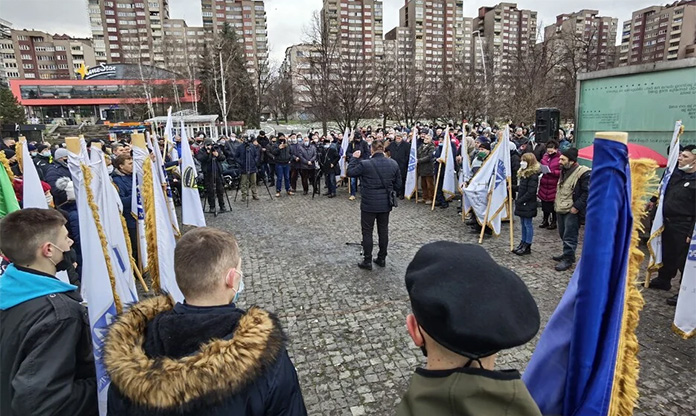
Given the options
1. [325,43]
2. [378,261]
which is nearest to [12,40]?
[325,43]

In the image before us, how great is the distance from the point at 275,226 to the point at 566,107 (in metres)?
29.1

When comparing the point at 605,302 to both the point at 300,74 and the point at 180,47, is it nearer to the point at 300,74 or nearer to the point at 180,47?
the point at 300,74

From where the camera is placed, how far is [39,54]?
99000mm

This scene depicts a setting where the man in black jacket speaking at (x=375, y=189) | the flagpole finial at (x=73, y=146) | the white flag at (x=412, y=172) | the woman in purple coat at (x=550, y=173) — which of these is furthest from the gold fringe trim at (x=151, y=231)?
the white flag at (x=412, y=172)

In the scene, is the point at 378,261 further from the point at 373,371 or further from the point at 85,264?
the point at 85,264

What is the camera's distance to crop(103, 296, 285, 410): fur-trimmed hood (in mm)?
1354

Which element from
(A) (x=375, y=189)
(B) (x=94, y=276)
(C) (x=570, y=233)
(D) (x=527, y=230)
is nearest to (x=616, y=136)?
(B) (x=94, y=276)

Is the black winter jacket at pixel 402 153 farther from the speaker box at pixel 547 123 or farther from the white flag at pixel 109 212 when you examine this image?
the white flag at pixel 109 212

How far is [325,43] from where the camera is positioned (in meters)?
24.7

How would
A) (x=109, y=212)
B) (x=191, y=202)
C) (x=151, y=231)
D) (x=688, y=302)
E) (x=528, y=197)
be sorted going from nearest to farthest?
1. (x=688, y=302)
2. (x=151, y=231)
3. (x=109, y=212)
4. (x=528, y=197)
5. (x=191, y=202)

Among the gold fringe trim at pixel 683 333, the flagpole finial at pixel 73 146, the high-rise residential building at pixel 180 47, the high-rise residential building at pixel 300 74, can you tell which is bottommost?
the gold fringe trim at pixel 683 333

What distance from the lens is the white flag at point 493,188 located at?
782 centimetres

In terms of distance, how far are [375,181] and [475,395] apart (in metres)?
5.50

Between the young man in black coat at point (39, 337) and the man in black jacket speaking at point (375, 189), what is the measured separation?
4763 millimetres
